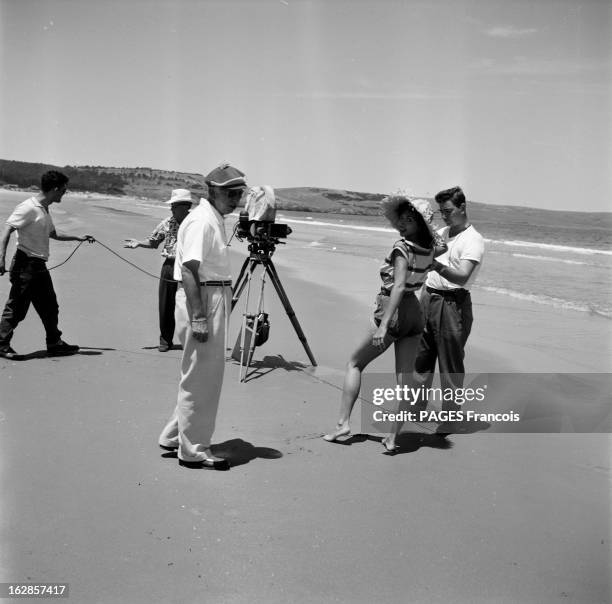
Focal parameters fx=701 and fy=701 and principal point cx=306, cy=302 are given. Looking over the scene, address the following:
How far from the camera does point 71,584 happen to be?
2865 mm

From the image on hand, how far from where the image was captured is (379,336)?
4367 millimetres

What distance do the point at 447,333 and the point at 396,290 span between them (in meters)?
0.89

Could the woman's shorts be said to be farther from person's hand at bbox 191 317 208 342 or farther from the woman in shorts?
person's hand at bbox 191 317 208 342

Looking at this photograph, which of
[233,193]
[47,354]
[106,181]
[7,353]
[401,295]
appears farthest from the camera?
[106,181]

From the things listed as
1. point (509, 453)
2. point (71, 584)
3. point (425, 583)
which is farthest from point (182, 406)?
point (509, 453)

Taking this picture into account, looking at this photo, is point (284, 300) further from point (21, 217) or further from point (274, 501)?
point (274, 501)

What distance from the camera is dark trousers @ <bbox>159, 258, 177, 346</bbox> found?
6980 mm

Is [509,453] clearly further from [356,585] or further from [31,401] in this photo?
[31,401]

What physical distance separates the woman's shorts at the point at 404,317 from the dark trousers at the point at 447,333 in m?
0.50

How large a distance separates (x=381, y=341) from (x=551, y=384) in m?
2.83

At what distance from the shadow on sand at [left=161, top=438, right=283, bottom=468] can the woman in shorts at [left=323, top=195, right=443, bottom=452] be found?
17.9 inches

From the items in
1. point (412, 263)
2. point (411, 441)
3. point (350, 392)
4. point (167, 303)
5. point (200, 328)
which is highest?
point (412, 263)

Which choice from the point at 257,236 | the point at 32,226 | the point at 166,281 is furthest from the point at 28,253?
the point at 257,236

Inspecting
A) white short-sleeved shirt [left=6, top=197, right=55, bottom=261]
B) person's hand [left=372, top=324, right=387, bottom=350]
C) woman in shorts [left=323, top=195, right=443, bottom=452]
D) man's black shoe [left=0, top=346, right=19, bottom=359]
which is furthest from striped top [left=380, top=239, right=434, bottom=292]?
man's black shoe [left=0, top=346, right=19, bottom=359]
